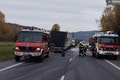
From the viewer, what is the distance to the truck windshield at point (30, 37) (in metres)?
23.4

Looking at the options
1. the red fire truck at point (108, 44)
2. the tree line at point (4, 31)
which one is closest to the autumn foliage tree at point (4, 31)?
the tree line at point (4, 31)

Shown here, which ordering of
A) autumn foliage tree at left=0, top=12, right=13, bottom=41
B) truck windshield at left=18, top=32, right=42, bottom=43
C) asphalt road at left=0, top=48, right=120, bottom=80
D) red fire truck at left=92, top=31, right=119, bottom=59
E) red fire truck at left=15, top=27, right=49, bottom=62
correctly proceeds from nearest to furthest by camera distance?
asphalt road at left=0, top=48, right=120, bottom=80 < red fire truck at left=15, top=27, right=49, bottom=62 < truck windshield at left=18, top=32, right=42, bottom=43 < red fire truck at left=92, top=31, right=119, bottom=59 < autumn foliage tree at left=0, top=12, right=13, bottom=41

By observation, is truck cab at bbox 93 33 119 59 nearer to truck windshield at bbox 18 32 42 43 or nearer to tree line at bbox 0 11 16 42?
truck windshield at bbox 18 32 42 43

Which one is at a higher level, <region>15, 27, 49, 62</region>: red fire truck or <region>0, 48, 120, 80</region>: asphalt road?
<region>15, 27, 49, 62</region>: red fire truck

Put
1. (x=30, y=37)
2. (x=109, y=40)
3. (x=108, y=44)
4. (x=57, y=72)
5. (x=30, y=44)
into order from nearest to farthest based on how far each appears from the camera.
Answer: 1. (x=57, y=72)
2. (x=30, y=44)
3. (x=30, y=37)
4. (x=108, y=44)
5. (x=109, y=40)

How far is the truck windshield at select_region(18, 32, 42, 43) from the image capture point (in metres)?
23.4

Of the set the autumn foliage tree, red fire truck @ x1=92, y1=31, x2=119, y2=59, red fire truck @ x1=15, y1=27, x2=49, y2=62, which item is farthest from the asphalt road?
the autumn foliage tree

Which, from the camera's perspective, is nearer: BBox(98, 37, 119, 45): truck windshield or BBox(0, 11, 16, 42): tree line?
BBox(98, 37, 119, 45): truck windshield

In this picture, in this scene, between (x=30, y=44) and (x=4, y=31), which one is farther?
(x=4, y=31)

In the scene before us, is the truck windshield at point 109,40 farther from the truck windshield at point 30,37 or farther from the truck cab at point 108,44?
the truck windshield at point 30,37

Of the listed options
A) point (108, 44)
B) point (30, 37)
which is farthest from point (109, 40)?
point (30, 37)

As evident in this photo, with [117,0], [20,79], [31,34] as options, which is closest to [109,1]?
[117,0]

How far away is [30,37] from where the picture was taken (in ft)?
76.8

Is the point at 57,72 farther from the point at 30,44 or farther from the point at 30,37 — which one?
the point at 30,37
